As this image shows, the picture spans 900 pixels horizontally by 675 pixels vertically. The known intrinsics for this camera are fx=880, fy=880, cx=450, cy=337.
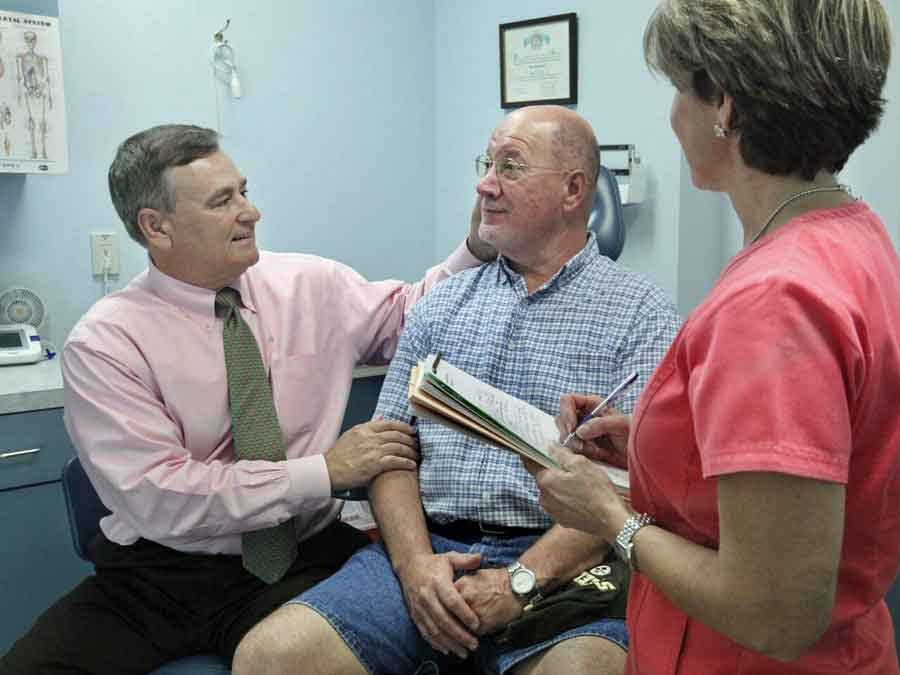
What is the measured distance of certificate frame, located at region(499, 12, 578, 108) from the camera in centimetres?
279

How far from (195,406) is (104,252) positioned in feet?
3.72

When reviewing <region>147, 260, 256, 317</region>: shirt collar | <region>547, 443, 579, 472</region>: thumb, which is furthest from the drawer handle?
<region>547, 443, 579, 472</region>: thumb

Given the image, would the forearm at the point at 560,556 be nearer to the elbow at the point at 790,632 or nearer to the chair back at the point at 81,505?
the elbow at the point at 790,632

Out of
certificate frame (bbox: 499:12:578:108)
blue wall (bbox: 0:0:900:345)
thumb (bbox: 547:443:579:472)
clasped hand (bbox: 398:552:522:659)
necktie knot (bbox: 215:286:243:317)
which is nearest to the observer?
thumb (bbox: 547:443:579:472)

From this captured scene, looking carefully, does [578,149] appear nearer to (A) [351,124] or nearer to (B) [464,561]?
(B) [464,561]

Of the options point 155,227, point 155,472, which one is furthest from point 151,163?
point 155,472

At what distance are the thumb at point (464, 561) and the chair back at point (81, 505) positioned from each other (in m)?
0.68

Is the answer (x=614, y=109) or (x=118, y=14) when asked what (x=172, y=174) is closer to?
(x=118, y=14)

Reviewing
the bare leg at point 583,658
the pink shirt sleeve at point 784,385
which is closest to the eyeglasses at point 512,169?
the bare leg at point 583,658

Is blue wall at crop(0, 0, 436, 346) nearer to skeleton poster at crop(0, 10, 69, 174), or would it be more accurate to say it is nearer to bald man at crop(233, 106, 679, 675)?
skeleton poster at crop(0, 10, 69, 174)

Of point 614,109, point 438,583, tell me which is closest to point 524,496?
point 438,583

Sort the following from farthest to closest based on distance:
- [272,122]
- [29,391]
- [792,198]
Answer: [272,122] → [29,391] → [792,198]

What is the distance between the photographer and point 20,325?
7.67ft

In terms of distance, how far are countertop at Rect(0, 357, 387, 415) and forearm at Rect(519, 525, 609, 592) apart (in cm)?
73
